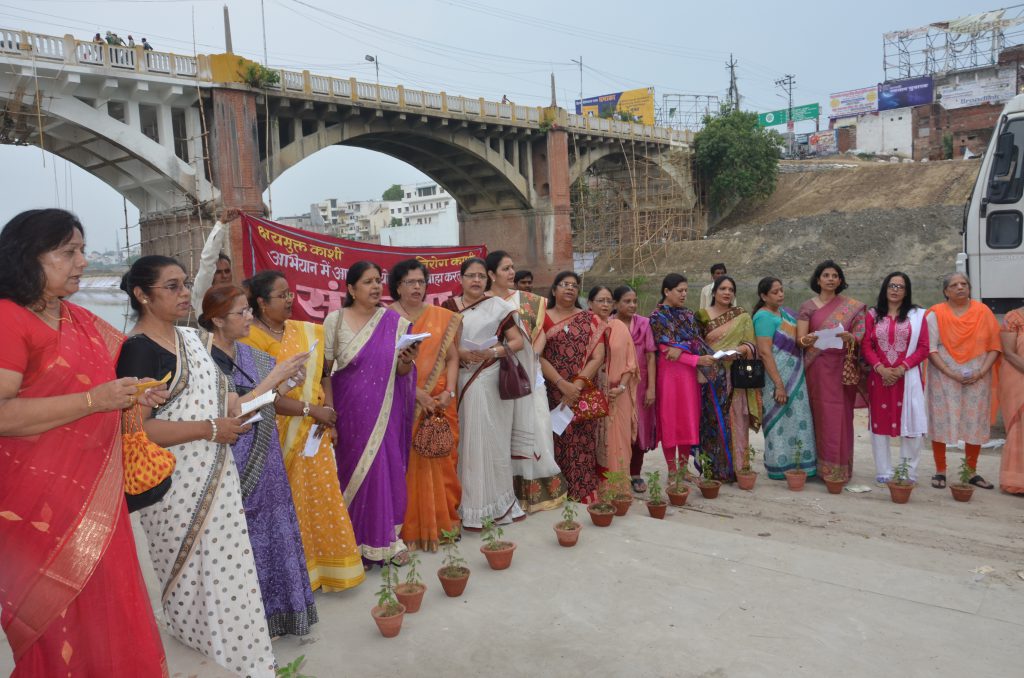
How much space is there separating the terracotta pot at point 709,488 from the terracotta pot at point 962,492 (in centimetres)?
145

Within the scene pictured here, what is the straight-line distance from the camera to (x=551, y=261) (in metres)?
29.7

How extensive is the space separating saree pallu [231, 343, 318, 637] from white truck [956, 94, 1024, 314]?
258 inches

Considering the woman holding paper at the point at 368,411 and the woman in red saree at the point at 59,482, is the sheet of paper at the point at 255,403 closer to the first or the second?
the woman in red saree at the point at 59,482

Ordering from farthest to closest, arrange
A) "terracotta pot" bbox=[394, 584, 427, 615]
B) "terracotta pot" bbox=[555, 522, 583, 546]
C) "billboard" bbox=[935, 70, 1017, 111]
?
"billboard" bbox=[935, 70, 1017, 111] → "terracotta pot" bbox=[555, 522, 583, 546] → "terracotta pot" bbox=[394, 584, 427, 615]

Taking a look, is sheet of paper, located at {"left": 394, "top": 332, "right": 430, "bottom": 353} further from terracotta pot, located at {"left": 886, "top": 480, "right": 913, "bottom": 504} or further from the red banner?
terracotta pot, located at {"left": 886, "top": 480, "right": 913, "bottom": 504}

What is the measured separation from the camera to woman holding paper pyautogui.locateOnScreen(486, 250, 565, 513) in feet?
13.7

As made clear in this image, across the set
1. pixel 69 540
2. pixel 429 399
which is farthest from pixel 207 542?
pixel 429 399

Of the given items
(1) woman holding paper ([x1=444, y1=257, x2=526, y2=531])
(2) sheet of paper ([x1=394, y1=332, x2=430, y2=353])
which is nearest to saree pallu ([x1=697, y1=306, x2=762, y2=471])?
(1) woman holding paper ([x1=444, y1=257, x2=526, y2=531])

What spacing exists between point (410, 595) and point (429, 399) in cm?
106

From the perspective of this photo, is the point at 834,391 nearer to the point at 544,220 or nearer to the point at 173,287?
the point at 173,287

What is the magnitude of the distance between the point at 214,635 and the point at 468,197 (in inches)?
1187

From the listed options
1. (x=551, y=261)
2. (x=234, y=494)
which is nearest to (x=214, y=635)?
(x=234, y=494)

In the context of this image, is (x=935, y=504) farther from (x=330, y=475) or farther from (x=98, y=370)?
(x=98, y=370)

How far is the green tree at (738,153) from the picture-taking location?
35938mm
